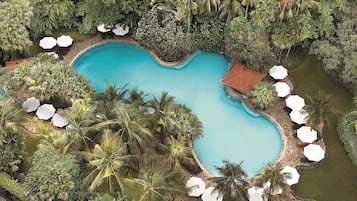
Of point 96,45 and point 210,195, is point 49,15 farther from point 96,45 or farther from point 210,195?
point 210,195

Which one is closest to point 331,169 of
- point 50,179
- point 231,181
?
point 231,181

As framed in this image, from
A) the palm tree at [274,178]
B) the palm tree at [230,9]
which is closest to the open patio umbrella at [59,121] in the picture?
the palm tree at [274,178]

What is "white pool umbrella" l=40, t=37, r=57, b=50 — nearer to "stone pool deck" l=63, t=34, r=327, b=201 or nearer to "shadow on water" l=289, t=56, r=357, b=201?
"stone pool deck" l=63, t=34, r=327, b=201

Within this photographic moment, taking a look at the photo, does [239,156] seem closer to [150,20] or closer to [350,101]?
[350,101]

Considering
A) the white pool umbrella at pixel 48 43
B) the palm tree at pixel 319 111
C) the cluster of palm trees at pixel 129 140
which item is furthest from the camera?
the white pool umbrella at pixel 48 43

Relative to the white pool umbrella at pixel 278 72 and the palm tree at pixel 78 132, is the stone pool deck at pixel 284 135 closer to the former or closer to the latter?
the white pool umbrella at pixel 278 72

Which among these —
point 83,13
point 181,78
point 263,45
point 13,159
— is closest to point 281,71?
point 263,45

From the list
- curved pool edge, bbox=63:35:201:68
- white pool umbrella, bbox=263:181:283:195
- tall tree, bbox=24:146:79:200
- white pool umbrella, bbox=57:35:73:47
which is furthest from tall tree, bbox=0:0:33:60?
white pool umbrella, bbox=263:181:283:195
